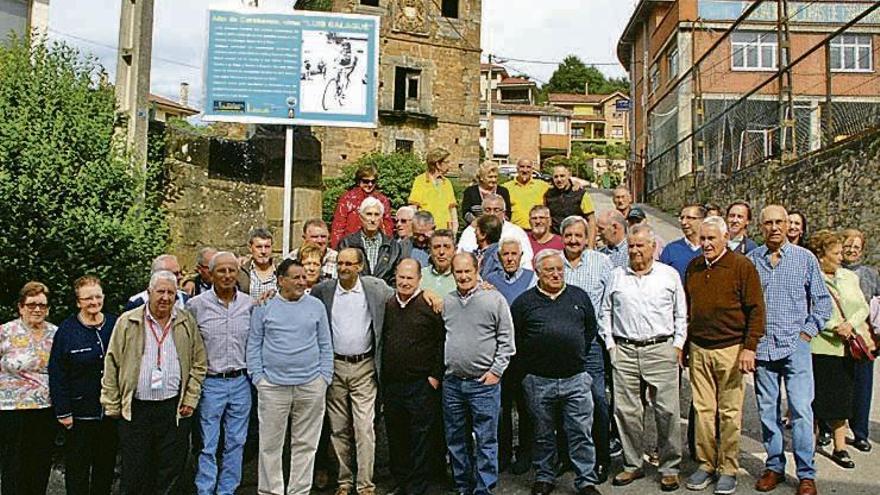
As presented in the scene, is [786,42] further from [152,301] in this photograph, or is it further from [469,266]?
[152,301]

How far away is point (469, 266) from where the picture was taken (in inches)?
205

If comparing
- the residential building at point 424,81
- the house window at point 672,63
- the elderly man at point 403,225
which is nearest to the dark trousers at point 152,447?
the elderly man at point 403,225

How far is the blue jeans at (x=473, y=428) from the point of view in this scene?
5.23 m

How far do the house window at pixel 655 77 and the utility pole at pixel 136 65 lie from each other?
23.0 m

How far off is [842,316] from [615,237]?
1708mm

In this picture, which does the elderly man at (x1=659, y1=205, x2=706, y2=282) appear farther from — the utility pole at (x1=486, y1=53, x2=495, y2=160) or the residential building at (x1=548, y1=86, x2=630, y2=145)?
the residential building at (x1=548, y1=86, x2=630, y2=145)

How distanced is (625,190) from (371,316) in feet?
10.6

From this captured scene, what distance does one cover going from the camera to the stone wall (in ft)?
31.2

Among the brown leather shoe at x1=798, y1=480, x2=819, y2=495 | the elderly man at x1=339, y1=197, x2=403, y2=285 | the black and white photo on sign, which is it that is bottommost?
the brown leather shoe at x1=798, y1=480, x2=819, y2=495

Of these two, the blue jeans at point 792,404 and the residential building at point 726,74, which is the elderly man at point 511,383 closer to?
the blue jeans at point 792,404

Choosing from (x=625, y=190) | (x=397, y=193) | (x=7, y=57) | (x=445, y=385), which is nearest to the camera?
(x=445, y=385)

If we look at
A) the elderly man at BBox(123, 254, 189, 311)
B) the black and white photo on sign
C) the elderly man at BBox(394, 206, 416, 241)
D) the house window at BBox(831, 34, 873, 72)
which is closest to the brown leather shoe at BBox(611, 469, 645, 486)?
the elderly man at BBox(394, 206, 416, 241)

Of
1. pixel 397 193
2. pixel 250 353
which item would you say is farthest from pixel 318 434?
pixel 397 193

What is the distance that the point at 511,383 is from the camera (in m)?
5.72
